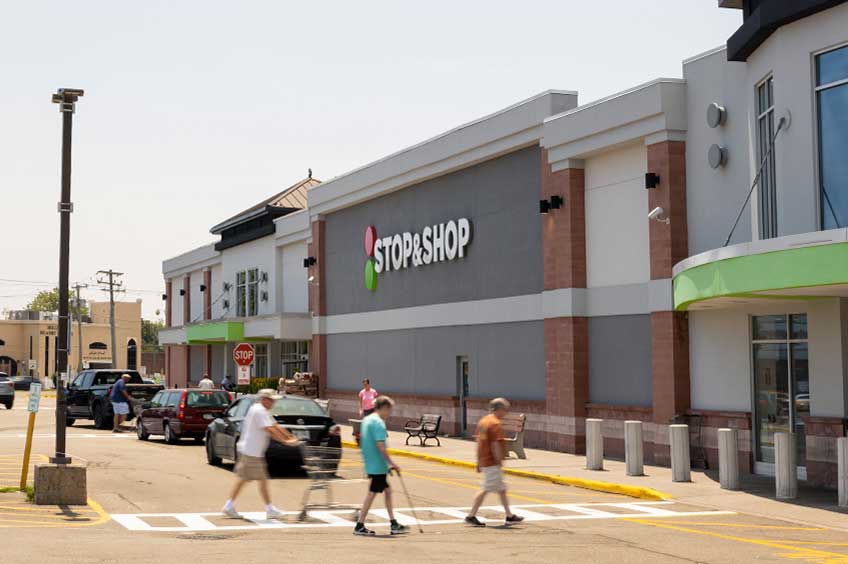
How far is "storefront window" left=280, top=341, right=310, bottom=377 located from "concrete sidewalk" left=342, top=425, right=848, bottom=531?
69.0 feet

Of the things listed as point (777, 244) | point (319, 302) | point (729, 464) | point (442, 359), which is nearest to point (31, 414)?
point (729, 464)

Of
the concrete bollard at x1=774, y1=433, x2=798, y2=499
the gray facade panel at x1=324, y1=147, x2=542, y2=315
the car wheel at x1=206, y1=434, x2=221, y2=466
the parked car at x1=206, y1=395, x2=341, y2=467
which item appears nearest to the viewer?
the concrete bollard at x1=774, y1=433, x2=798, y2=499

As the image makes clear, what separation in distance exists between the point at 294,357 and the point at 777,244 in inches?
1372

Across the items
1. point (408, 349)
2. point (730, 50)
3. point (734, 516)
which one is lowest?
point (734, 516)

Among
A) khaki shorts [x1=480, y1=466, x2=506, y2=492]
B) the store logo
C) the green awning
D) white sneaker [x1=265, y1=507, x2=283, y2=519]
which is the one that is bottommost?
white sneaker [x1=265, y1=507, x2=283, y2=519]

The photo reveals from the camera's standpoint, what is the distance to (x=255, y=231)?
54.0 m

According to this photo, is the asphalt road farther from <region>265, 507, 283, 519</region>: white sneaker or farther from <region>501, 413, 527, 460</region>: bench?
<region>501, 413, 527, 460</region>: bench

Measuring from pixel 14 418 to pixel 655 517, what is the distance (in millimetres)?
36911

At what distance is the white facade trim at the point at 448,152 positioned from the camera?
29.5 meters

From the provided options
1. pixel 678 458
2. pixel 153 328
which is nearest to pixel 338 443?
pixel 678 458

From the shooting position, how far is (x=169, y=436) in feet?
103

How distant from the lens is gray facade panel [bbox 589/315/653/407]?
2580 cm

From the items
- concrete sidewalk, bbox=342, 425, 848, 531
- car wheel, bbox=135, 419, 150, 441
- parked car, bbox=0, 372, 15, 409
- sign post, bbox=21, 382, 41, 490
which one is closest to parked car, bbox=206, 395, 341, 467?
concrete sidewalk, bbox=342, 425, 848, 531

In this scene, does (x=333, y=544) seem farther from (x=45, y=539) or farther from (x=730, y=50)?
(x=730, y=50)
